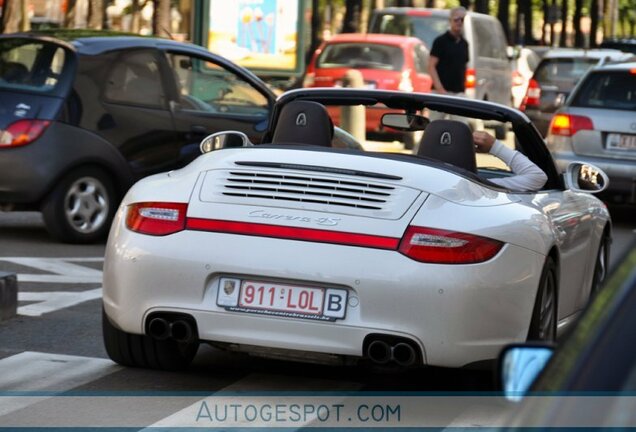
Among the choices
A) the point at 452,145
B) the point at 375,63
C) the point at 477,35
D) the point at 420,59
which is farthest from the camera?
the point at 477,35

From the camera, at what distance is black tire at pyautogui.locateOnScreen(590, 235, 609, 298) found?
808 cm

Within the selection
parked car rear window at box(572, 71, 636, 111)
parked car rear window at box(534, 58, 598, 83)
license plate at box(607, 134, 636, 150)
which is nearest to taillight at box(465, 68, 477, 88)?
parked car rear window at box(534, 58, 598, 83)

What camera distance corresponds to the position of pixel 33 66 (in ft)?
38.5

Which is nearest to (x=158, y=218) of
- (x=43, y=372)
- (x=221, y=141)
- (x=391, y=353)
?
(x=43, y=372)

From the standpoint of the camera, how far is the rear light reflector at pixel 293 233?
580 cm

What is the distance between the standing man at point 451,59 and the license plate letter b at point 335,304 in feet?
43.6

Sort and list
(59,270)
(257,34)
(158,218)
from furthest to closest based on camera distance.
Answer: (257,34) < (59,270) < (158,218)

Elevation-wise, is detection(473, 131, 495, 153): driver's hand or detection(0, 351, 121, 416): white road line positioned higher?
detection(473, 131, 495, 153): driver's hand

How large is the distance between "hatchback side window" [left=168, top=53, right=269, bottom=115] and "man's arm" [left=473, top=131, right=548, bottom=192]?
5.54 m

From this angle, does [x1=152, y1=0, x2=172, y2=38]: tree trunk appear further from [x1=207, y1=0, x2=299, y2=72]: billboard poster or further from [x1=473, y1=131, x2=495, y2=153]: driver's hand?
[x1=473, y1=131, x2=495, y2=153]: driver's hand

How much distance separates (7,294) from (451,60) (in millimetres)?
11593

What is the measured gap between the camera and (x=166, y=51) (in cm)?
1252

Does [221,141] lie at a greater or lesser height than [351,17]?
greater

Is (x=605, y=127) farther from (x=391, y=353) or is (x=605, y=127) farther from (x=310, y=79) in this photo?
(x=310, y=79)
